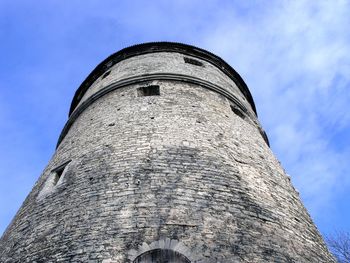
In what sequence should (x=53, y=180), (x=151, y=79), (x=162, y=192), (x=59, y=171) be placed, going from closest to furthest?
(x=162, y=192) → (x=53, y=180) → (x=59, y=171) → (x=151, y=79)

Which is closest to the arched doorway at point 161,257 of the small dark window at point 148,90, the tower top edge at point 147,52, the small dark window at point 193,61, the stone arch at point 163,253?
the stone arch at point 163,253

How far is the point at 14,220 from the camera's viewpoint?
698cm

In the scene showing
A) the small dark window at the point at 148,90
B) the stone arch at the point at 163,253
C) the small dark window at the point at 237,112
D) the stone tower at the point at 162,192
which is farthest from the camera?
the small dark window at the point at 237,112

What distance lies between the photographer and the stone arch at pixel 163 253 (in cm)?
480

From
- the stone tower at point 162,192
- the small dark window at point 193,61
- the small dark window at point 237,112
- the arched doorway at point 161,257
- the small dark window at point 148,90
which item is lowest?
the arched doorway at point 161,257

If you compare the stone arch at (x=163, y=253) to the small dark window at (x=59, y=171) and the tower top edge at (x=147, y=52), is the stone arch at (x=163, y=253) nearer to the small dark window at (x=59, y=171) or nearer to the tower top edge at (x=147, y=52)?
the small dark window at (x=59, y=171)

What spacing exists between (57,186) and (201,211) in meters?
2.55

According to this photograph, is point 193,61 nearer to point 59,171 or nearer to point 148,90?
point 148,90

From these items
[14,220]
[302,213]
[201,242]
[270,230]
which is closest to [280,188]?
[302,213]

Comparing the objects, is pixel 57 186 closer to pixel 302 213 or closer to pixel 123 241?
pixel 123 241

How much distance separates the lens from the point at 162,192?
572 centimetres

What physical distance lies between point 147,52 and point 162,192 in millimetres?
6249

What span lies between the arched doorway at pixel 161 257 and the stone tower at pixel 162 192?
12mm

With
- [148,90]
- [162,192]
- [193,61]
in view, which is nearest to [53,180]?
[162,192]
